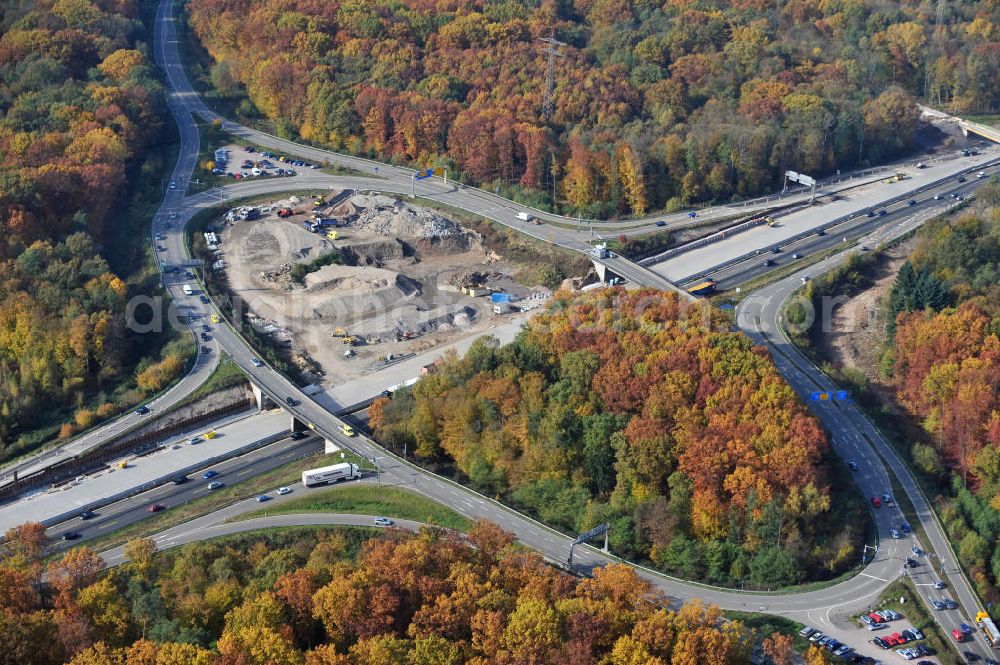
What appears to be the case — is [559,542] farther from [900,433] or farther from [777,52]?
[777,52]

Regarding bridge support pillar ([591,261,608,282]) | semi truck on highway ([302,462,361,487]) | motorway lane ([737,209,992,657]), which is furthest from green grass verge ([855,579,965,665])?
bridge support pillar ([591,261,608,282])

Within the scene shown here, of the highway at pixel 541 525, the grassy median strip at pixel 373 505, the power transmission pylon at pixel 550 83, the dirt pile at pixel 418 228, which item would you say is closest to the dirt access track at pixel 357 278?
the dirt pile at pixel 418 228

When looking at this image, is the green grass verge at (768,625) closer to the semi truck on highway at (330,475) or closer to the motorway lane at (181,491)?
the semi truck on highway at (330,475)

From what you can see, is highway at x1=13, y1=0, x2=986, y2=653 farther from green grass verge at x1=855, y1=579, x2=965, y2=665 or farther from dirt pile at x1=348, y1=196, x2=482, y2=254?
dirt pile at x1=348, y1=196, x2=482, y2=254

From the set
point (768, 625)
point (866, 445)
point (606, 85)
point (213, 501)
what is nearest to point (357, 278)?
point (213, 501)

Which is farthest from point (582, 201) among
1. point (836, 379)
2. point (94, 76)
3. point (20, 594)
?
point (20, 594)
